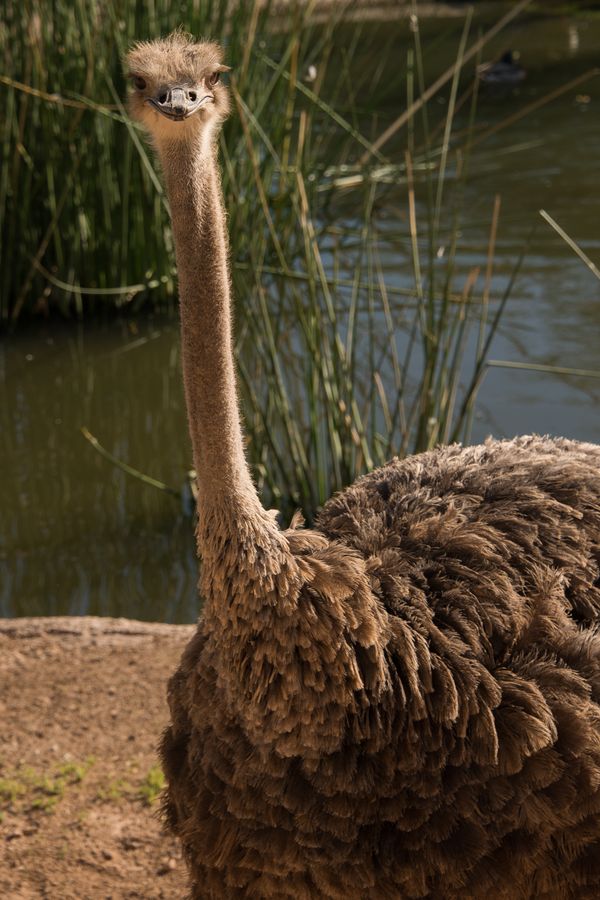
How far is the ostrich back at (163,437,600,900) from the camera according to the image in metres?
2.73

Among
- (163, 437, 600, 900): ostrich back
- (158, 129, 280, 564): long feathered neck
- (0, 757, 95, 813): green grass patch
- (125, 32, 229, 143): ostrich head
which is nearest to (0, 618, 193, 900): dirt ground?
(0, 757, 95, 813): green grass patch

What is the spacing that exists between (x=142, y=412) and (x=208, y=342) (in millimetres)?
5474

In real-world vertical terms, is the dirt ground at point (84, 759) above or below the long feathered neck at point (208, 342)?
below

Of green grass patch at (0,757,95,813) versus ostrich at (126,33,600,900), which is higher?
ostrich at (126,33,600,900)

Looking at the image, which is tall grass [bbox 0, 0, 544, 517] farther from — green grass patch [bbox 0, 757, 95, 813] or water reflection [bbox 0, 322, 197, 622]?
green grass patch [bbox 0, 757, 95, 813]

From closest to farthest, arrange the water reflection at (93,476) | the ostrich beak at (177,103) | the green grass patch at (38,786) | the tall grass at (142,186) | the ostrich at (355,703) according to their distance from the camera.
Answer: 1. the ostrich beak at (177,103)
2. the ostrich at (355,703)
3. the green grass patch at (38,786)
4. the water reflection at (93,476)
5. the tall grass at (142,186)

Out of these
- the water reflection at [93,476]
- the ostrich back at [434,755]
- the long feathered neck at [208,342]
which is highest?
the long feathered neck at [208,342]

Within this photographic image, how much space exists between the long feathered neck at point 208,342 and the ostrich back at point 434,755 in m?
0.26

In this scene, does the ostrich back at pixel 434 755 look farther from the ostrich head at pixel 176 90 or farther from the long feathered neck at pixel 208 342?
the ostrich head at pixel 176 90

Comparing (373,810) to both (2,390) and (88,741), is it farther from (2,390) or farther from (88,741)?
(2,390)

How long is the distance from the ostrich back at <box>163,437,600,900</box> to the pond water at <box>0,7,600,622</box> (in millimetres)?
3171

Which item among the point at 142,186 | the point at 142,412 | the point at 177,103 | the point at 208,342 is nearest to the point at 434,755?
the point at 208,342

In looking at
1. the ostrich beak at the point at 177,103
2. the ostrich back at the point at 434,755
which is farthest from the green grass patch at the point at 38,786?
the ostrich beak at the point at 177,103

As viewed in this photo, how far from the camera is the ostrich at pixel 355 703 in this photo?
2633mm
